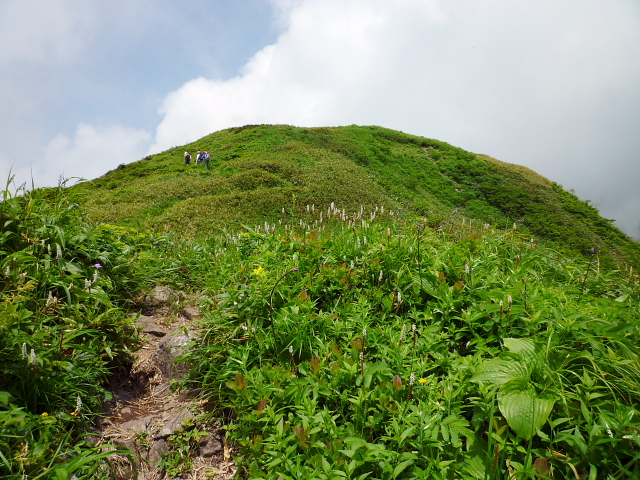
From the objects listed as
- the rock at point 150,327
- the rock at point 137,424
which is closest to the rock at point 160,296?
the rock at point 150,327

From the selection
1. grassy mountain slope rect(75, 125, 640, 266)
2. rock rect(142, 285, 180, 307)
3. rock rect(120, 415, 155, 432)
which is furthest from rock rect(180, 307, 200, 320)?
grassy mountain slope rect(75, 125, 640, 266)

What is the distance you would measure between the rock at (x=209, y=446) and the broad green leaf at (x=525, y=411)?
96.8 inches

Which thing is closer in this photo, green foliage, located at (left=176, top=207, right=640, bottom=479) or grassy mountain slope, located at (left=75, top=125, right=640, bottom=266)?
green foliage, located at (left=176, top=207, right=640, bottom=479)

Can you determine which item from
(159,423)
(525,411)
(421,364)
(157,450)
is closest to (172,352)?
(159,423)

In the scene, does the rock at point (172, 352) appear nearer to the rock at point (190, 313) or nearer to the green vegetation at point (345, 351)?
the green vegetation at point (345, 351)

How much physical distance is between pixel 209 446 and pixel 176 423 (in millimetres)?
417

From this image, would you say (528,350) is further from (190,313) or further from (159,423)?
(190,313)

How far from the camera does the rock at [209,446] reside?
2.96 m

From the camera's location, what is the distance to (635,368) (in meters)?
2.26

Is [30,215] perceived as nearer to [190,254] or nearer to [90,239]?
[90,239]

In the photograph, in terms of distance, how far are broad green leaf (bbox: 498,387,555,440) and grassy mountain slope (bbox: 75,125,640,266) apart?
9782mm

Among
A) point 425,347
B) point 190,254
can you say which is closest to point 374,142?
point 190,254

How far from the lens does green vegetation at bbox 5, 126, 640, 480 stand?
7.15 ft

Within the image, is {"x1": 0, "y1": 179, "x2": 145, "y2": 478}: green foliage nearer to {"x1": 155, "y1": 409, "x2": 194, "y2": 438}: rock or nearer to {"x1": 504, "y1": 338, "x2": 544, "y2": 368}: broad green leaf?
{"x1": 155, "y1": 409, "x2": 194, "y2": 438}: rock
